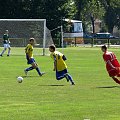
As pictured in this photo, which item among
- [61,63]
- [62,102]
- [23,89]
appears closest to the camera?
[62,102]

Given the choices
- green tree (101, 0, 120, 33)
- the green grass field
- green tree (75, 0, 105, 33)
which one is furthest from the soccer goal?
green tree (101, 0, 120, 33)

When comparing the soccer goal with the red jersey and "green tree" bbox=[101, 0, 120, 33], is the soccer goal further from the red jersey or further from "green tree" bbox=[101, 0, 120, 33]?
"green tree" bbox=[101, 0, 120, 33]

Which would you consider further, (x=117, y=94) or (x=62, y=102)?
(x=117, y=94)

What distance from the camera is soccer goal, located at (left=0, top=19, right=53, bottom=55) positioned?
4447cm

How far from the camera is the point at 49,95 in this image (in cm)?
1538

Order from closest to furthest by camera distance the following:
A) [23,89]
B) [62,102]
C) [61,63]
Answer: [62,102]
[23,89]
[61,63]

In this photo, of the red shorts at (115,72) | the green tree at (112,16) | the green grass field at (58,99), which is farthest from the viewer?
the green tree at (112,16)

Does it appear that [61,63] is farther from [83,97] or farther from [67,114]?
[67,114]

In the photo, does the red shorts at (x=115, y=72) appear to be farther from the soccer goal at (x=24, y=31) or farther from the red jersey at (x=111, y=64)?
the soccer goal at (x=24, y=31)

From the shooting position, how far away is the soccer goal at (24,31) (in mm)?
44469

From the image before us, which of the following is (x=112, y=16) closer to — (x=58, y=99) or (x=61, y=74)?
(x=61, y=74)

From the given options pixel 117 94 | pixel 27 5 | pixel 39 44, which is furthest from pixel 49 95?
pixel 27 5

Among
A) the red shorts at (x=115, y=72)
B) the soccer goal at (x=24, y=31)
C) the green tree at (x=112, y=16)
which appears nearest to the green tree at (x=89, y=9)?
the green tree at (x=112, y=16)

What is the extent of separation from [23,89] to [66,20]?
5610 centimetres
